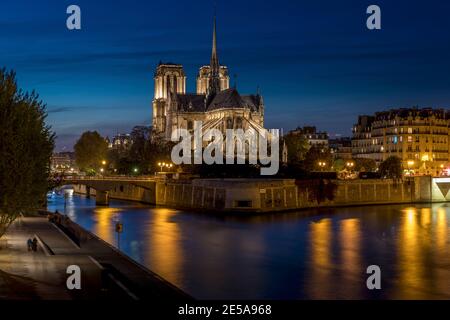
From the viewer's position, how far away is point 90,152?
105688mm

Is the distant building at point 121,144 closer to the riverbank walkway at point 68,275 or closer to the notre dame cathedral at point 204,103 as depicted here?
the notre dame cathedral at point 204,103

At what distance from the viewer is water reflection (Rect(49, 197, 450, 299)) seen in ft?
88.0

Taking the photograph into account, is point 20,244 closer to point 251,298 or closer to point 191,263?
point 191,263

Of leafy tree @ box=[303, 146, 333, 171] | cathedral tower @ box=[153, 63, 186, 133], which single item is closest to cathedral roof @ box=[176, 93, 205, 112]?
cathedral tower @ box=[153, 63, 186, 133]

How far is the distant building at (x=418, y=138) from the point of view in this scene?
3831 inches

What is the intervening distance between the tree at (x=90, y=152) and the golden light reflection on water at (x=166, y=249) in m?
53.3

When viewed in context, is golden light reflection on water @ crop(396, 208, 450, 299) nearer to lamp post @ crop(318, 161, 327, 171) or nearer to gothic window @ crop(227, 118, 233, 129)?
lamp post @ crop(318, 161, 327, 171)

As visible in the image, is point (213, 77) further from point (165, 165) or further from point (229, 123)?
point (165, 165)

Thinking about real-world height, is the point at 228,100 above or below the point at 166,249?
above

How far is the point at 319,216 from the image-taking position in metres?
55.7

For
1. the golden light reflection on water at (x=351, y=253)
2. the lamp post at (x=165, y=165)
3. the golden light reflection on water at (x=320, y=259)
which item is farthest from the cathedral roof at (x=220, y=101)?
the golden light reflection on water at (x=320, y=259)

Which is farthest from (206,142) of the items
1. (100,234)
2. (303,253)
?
(303,253)

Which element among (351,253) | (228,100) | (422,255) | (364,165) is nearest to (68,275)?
(351,253)

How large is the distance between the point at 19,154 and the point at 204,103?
101 meters
